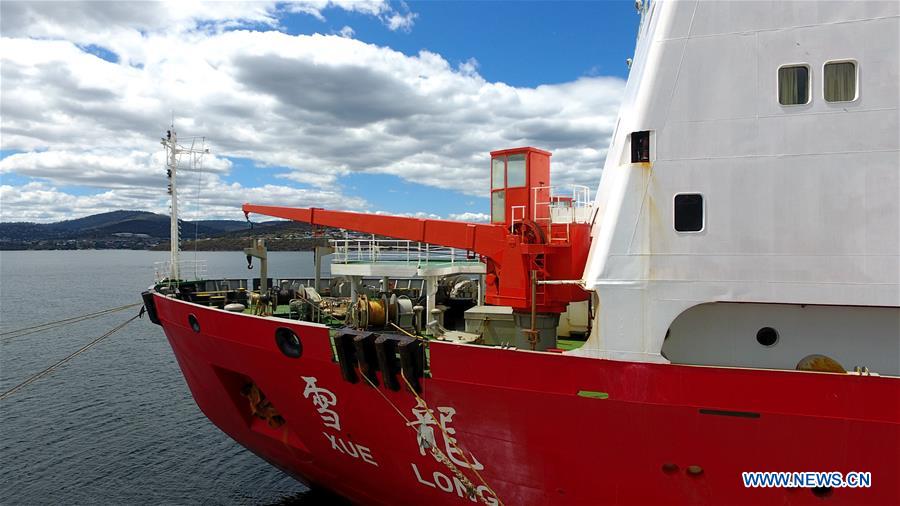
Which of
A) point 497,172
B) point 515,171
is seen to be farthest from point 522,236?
point 497,172

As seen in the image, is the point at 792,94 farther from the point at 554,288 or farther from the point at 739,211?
the point at 554,288

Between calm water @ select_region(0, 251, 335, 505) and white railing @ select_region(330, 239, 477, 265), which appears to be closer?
white railing @ select_region(330, 239, 477, 265)

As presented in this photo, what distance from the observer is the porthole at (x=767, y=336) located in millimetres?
7012

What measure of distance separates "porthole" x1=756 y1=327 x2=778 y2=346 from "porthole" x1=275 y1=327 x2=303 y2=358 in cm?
716

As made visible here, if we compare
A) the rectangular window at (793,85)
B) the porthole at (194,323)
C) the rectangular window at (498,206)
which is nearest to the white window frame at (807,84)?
the rectangular window at (793,85)

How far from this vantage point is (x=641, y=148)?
6910 millimetres

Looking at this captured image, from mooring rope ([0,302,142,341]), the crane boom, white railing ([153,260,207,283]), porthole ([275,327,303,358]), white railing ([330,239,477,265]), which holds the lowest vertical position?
mooring rope ([0,302,142,341])

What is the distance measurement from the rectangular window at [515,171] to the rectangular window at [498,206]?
216 millimetres

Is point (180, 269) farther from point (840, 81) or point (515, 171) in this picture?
point (840, 81)

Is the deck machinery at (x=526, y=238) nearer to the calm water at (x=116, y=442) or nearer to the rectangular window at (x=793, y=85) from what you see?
the rectangular window at (x=793, y=85)

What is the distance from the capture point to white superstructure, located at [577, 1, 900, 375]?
6.20 meters

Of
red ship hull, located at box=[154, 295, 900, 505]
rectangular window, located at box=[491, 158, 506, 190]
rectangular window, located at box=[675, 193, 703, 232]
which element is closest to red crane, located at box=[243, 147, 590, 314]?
rectangular window, located at box=[491, 158, 506, 190]

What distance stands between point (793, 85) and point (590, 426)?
5.02 meters

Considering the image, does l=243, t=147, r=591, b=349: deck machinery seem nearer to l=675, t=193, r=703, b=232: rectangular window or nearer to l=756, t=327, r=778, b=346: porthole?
l=675, t=193, r=703, b=232: rectangular window
